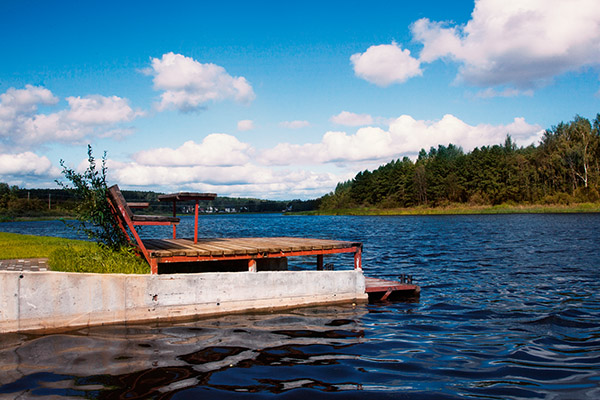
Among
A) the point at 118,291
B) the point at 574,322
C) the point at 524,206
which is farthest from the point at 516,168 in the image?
the point at 118,291

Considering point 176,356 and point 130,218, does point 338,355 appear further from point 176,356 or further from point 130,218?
point 130,218

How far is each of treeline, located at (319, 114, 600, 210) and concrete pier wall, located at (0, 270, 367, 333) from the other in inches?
3565

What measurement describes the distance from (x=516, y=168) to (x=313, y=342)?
104 m

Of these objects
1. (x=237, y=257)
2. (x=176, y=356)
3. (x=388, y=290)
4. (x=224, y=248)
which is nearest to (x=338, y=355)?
(x=176, y=356)

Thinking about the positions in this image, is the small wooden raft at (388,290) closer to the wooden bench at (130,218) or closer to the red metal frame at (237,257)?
the red metal frame at (237,257)

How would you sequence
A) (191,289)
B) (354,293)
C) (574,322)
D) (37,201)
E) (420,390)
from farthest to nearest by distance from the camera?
(37,201) → (354,293) → (574,322) → (191,289) → (420,390)

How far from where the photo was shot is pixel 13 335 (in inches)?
324

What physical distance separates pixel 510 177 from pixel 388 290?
9899 centimetres

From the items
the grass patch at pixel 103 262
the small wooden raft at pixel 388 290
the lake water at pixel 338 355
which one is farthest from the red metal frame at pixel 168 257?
the lake water at pixel 338 355

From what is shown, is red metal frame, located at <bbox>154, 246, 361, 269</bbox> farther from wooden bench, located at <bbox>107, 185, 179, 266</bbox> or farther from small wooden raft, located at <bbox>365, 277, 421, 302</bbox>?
small wooden raft, located at <bbox>365, 277, 421, 302</bbox>

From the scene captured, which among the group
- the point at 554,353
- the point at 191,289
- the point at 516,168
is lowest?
the point at 554,353

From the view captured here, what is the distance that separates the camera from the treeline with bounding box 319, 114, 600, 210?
88938mm

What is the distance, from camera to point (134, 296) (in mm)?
9070

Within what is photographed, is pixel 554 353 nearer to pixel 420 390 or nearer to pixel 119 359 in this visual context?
pixel 420 390
